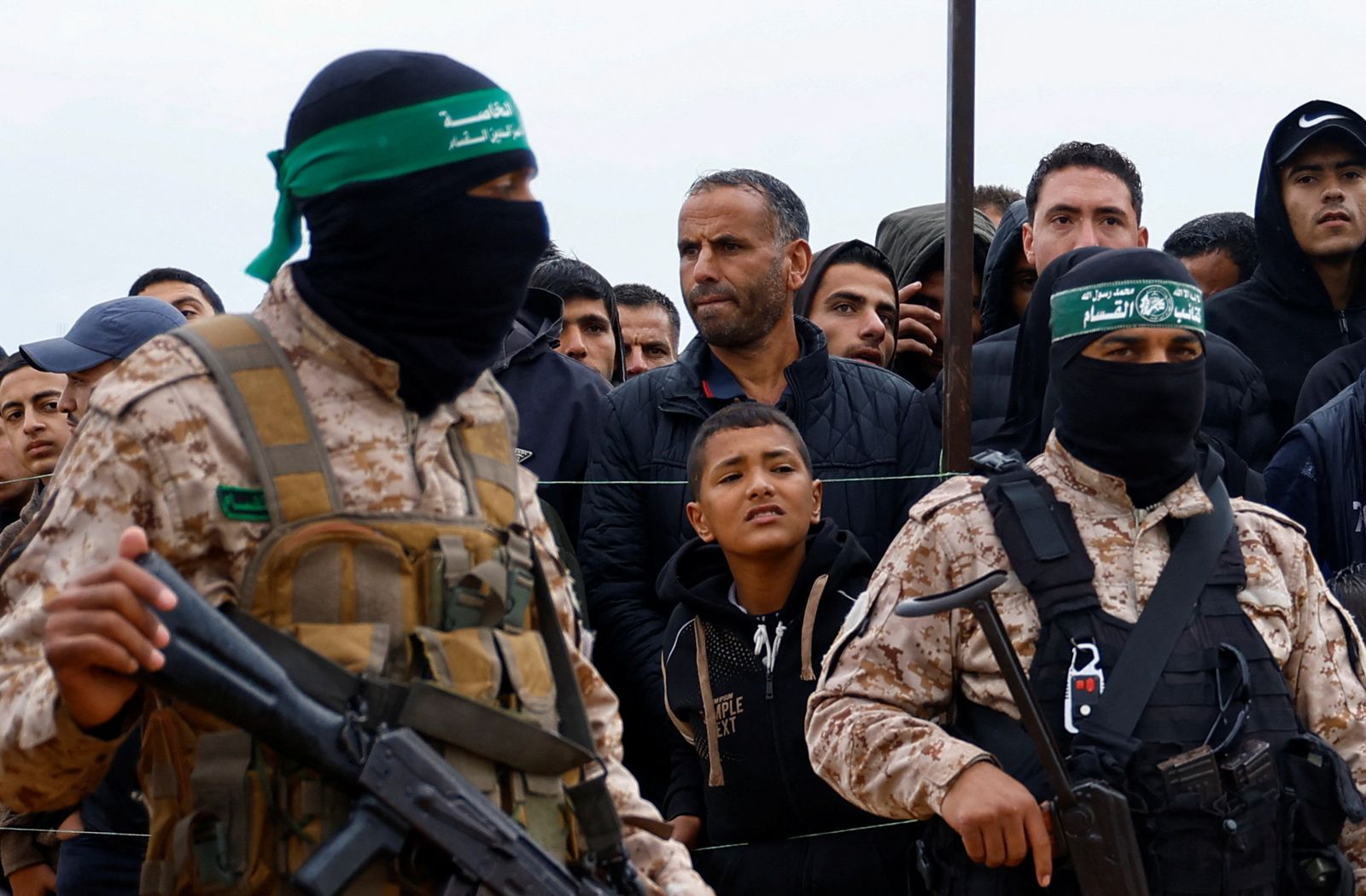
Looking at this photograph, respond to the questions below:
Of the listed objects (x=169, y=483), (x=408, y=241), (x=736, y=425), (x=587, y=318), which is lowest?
(x=736, y=425)

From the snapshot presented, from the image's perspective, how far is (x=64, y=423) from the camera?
6.25m

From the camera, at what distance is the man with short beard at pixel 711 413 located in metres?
4.96

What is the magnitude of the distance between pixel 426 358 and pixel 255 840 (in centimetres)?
71

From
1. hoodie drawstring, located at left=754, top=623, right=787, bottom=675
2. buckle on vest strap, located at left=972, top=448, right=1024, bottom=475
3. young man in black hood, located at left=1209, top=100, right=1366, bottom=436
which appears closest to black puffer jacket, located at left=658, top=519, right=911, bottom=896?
hoodie drawstring, located at left=754, top=623, right=787, bottom=675

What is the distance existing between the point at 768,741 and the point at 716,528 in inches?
22.6

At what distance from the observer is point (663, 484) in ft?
16.6

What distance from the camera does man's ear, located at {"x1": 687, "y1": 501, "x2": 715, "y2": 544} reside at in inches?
190

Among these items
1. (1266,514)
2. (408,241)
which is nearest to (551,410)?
(1266,514)

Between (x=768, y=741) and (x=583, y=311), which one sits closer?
(x=768, y=741)

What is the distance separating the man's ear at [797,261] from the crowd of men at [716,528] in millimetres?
12

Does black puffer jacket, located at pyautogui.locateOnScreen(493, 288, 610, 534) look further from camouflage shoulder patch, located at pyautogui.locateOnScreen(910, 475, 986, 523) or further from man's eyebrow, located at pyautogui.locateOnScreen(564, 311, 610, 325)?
camouflage shoulder patch, located at pyautogui.locateOnScreen(910, 475, 986, 523)

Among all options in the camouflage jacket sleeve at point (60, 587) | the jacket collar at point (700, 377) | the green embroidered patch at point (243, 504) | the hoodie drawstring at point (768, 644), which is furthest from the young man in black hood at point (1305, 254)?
the camouflage jacket sleeve at point (60, 587)

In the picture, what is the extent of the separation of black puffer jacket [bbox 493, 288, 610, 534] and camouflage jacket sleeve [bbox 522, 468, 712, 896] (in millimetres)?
2251

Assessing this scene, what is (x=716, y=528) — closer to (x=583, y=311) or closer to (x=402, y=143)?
(x=583, y=311)
